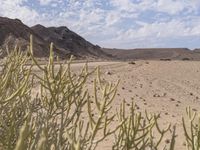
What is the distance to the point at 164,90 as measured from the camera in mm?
19328

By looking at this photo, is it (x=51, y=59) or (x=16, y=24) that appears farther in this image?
(x=16, y=24)

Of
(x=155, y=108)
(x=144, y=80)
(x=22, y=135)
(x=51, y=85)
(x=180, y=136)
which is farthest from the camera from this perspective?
(x=144, y=80)

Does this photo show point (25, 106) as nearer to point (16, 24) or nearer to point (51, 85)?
point (51, 85)

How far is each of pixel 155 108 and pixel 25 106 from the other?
34.6 ft

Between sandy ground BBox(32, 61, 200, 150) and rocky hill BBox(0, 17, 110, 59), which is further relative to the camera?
rocky hill BBox(0, 17, 110, 59)

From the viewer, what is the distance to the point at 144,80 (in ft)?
70.6

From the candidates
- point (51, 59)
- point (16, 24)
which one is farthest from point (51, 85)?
point (16, 24)

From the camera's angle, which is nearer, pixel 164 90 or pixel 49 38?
pixel 164 90

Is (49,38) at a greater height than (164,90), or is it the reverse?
(49,38)

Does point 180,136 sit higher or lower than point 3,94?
lower

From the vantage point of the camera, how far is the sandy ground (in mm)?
14195

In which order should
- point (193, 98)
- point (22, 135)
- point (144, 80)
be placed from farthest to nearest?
point (144, 80) → point (193, 98) → point (22, 135)

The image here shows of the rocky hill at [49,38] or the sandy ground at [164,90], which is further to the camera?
the rocky hill at [49,38]

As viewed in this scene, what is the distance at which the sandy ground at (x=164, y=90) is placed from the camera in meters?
14.2
